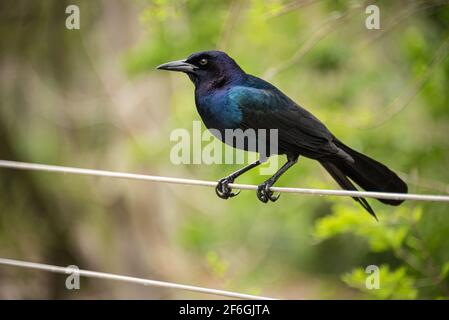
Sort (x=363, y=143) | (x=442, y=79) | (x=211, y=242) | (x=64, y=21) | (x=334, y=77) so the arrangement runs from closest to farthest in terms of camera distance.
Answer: (x=442, y=79) → (x=363, y=143) → (x=334, y=77) → (x=211, y=242) → (x=64, y=21)

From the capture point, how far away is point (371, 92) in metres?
6.35

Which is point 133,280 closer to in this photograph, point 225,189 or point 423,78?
point 225,189

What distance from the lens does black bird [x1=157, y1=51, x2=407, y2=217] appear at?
3668mm

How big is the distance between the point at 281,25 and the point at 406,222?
241 cm

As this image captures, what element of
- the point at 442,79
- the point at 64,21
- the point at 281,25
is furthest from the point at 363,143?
the point at 64,21

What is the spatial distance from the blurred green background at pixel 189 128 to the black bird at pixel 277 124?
0.73m

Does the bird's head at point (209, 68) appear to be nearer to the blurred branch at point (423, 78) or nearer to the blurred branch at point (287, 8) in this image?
the blurred branch at point (287, 8)

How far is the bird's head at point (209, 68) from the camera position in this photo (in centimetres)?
387

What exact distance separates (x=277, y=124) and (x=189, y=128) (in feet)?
7.33

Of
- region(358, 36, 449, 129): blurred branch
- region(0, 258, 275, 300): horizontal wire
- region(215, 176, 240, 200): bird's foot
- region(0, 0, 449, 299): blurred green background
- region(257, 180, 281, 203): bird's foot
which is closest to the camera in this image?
region(0, 258, 275, 300): horizontal wire

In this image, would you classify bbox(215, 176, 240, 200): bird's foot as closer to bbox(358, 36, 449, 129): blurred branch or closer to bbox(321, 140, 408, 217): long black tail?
bbox(321, 140, 408, 217): long black tail

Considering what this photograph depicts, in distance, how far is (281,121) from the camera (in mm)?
3764

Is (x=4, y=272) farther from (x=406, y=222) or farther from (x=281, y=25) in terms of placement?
(x=406, y=222)

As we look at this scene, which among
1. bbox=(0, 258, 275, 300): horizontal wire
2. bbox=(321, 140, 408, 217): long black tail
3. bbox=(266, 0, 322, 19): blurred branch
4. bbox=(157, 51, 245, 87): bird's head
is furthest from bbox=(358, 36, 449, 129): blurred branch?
bbox=(0, 258, 275, 300): horizontal wire
